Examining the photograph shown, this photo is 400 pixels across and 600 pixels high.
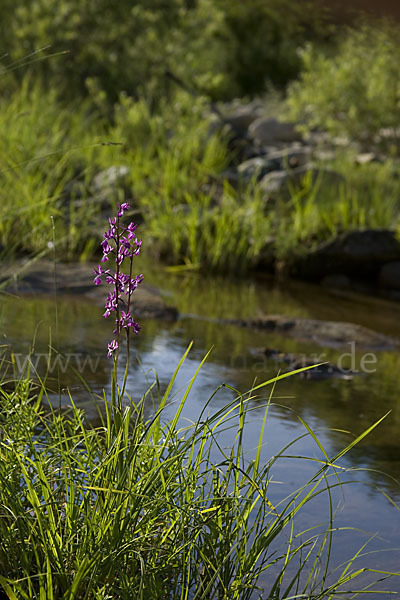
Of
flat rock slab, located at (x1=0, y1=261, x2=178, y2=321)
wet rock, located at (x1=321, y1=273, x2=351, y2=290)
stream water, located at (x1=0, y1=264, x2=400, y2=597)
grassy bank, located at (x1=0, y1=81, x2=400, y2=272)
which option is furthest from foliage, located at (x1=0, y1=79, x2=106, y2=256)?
wet rock, located at (x1=321, y1=273, x2=351, y2=290)

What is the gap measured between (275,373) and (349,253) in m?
3.52

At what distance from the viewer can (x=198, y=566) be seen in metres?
1.88

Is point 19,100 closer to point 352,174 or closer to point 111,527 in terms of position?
point 352,174

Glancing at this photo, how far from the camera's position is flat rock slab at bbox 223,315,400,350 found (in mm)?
4973

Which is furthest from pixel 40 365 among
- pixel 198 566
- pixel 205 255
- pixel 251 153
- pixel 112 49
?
pixel 112 49

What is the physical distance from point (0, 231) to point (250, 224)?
2.41 meters

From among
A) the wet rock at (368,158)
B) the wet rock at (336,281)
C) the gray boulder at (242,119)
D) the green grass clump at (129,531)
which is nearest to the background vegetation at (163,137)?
the wet rock at (368,158)

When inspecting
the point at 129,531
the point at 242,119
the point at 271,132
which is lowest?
the point at 129,531

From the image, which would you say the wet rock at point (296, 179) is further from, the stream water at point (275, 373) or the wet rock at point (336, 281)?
the stream water at point (275, 373)

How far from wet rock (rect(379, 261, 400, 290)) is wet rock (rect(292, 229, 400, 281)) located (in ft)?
0.26

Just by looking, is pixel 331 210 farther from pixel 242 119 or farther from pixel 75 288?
pixel 242 119

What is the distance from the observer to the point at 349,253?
738 centimetres

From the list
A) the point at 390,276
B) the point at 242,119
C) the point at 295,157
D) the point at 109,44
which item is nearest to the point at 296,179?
the point at 390,276

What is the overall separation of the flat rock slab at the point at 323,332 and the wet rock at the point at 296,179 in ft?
10.1
